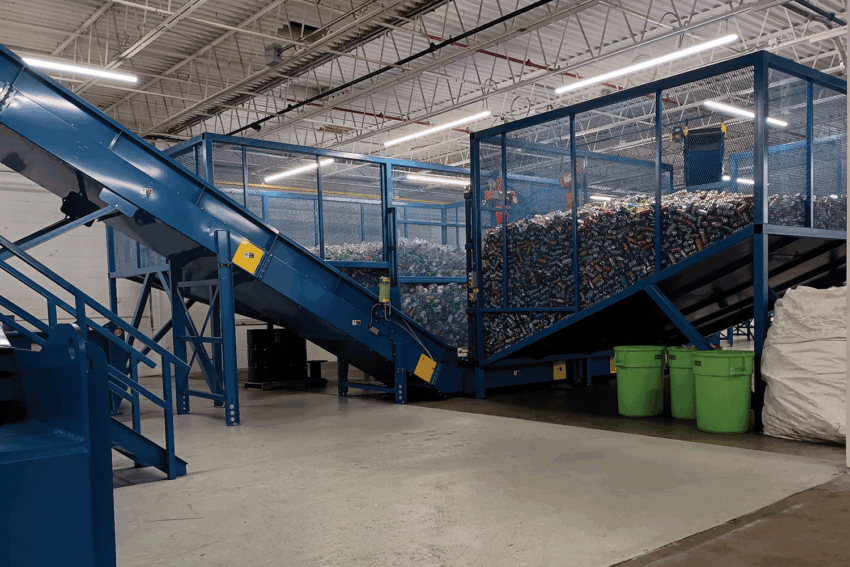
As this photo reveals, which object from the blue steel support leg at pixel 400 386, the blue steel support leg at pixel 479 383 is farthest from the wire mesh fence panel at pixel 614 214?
the blue steel support leg at pixel 400 386

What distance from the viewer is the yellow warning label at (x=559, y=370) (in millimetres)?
9977

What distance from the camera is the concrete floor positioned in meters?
3.37

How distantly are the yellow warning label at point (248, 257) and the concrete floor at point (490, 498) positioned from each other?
177 cm

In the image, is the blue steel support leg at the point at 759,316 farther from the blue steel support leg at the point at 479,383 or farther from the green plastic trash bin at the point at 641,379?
the blue steel support leg at the point at 479,383

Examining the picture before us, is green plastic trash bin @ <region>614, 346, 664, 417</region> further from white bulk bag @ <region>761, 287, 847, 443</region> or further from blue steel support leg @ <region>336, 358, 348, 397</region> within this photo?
blue steel support leg @ <region>336, 358, 348, 397</region>

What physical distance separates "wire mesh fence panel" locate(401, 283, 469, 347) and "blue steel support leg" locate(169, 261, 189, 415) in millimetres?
3250

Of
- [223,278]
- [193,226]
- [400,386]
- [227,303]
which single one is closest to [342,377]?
[400,386]

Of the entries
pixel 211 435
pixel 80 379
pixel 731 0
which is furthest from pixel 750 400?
pixel 731 0

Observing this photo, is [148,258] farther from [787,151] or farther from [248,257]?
[787,151]

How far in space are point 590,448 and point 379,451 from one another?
179 cm

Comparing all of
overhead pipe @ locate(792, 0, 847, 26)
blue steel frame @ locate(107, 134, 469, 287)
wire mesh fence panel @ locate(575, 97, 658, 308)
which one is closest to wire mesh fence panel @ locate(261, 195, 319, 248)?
blue steel frame @ locate(107, 134, 469, 287)

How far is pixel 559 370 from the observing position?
396 inches

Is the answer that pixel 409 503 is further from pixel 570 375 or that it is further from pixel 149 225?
pixel 570 375

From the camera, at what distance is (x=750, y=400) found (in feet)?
20.7
